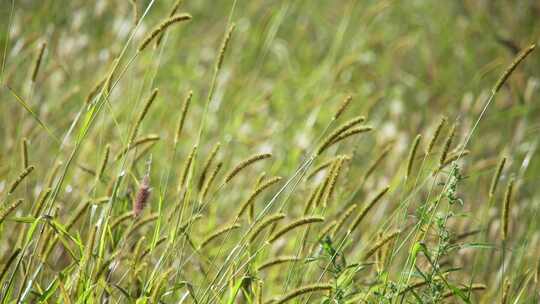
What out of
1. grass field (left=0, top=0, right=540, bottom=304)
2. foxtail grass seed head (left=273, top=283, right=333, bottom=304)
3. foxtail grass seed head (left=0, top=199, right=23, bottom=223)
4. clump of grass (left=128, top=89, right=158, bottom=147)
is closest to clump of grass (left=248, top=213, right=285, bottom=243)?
grass field (left=0, top=0, right=540, bottom=304)

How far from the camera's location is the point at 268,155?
65.6 inches

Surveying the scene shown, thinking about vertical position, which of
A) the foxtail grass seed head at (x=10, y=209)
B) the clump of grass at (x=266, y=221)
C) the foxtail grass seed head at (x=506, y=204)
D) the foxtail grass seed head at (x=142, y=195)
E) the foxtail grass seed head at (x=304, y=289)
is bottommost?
the foxtail grass seed head at (x=10, y=209)

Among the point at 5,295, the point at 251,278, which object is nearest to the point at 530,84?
the point at 251,278

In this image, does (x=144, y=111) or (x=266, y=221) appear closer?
(x=266, y=221)

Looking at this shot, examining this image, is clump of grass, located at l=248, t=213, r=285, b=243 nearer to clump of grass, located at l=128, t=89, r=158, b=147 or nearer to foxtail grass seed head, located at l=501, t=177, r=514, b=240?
clump of grass, located at l=128, t=89, r=158, b=147

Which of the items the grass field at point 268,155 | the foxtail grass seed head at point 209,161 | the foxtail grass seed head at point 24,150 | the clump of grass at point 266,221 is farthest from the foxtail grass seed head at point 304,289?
the foxtail grass seed head at point 24,150

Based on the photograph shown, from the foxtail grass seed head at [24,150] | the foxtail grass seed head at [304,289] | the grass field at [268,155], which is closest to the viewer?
the foxtail grass seed head at [304,289]

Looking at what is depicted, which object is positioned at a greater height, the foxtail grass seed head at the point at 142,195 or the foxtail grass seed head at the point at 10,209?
the foxtail grass seed head at the point at 142,195

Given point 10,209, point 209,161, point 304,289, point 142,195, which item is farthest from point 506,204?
point 10,209

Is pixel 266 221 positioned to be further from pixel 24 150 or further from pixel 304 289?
pixel 24 150

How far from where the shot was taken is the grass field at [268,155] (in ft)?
5.95

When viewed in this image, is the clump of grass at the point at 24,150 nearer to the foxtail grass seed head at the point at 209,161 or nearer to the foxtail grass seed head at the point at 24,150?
the foxtail grass seed head at the point at 24,150

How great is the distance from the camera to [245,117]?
3424 millimetres

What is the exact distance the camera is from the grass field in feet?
5.95
